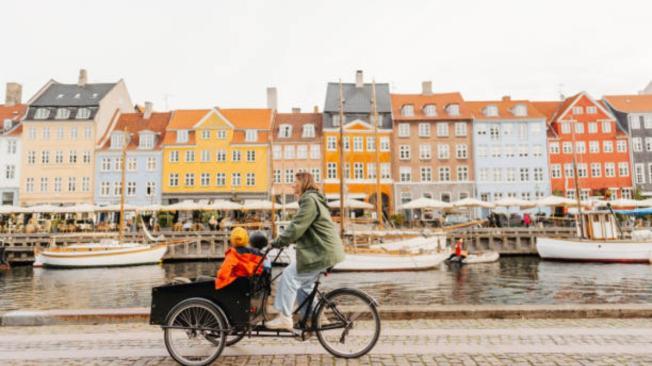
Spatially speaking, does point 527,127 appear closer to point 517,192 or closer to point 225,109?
point 517,192

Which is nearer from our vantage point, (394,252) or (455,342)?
(455,342)

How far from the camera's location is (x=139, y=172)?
4597 cm

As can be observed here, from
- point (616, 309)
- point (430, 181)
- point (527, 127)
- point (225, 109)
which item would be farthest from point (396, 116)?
point (616, 309)

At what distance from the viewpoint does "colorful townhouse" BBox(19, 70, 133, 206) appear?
45875mm

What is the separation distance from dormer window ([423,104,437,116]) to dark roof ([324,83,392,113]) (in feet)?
11.6

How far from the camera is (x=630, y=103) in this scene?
49594 mm

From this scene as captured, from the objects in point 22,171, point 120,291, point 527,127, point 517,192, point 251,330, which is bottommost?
point 120,291

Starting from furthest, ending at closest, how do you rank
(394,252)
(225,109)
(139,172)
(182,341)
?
(225,109), (139,172), (394,252), (182,341)

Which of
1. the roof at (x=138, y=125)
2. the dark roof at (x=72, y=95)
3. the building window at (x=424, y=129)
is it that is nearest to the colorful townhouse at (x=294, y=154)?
the building window at (x=424, y=129)

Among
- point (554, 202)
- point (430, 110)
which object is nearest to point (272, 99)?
point (430, 110)

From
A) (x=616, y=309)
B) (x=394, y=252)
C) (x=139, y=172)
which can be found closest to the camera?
(x=616, y=309)

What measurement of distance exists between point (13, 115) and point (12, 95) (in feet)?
13.8

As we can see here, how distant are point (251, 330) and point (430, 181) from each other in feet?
139

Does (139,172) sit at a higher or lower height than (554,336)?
higher
